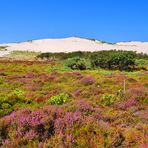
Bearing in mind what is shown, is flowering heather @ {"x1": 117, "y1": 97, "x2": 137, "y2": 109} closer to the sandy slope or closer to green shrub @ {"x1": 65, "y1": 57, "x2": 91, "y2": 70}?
green shrub @ {"x1": 65, "y1": 57, "x2": 91, "y2": 70}

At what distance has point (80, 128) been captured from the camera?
8562mm

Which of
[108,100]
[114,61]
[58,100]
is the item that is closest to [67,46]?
[114,61]

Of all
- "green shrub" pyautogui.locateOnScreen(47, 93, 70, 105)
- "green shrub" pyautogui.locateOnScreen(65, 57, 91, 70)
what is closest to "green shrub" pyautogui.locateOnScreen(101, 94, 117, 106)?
"green shrub" pyautogui.locateOnScreen(47, 93, 70, 105)

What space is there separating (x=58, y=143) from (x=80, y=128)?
948mm

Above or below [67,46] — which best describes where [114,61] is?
above

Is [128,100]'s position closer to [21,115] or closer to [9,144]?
[21,115]

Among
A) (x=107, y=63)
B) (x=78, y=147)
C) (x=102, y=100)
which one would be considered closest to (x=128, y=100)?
(x=102, y=100)

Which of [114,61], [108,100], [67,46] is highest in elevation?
[108,100]

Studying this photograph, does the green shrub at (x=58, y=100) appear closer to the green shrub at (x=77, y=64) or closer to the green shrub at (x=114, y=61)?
the green shrub at (x=77, y=64)

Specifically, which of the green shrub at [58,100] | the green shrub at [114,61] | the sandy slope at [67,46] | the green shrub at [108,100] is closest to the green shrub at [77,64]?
the green shrub at [114,61]

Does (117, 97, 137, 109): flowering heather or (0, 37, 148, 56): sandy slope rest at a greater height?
(117, 97, 137, 109): flowering heather

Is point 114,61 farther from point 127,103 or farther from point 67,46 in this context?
point 67,46

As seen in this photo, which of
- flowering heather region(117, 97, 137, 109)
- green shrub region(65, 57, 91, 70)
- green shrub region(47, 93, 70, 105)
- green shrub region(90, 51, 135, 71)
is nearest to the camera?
flowering heather region(117, 97, 137, 109)

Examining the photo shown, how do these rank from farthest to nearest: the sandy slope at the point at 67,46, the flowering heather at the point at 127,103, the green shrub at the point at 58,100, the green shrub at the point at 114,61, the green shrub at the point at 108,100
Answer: the sandy slope at the point at 67,46
the green shrub at the point at 114,61
the green shrub at the point at 108,100
the green shrub at the point at 58,100
the flowering heather at the point at 127,103
